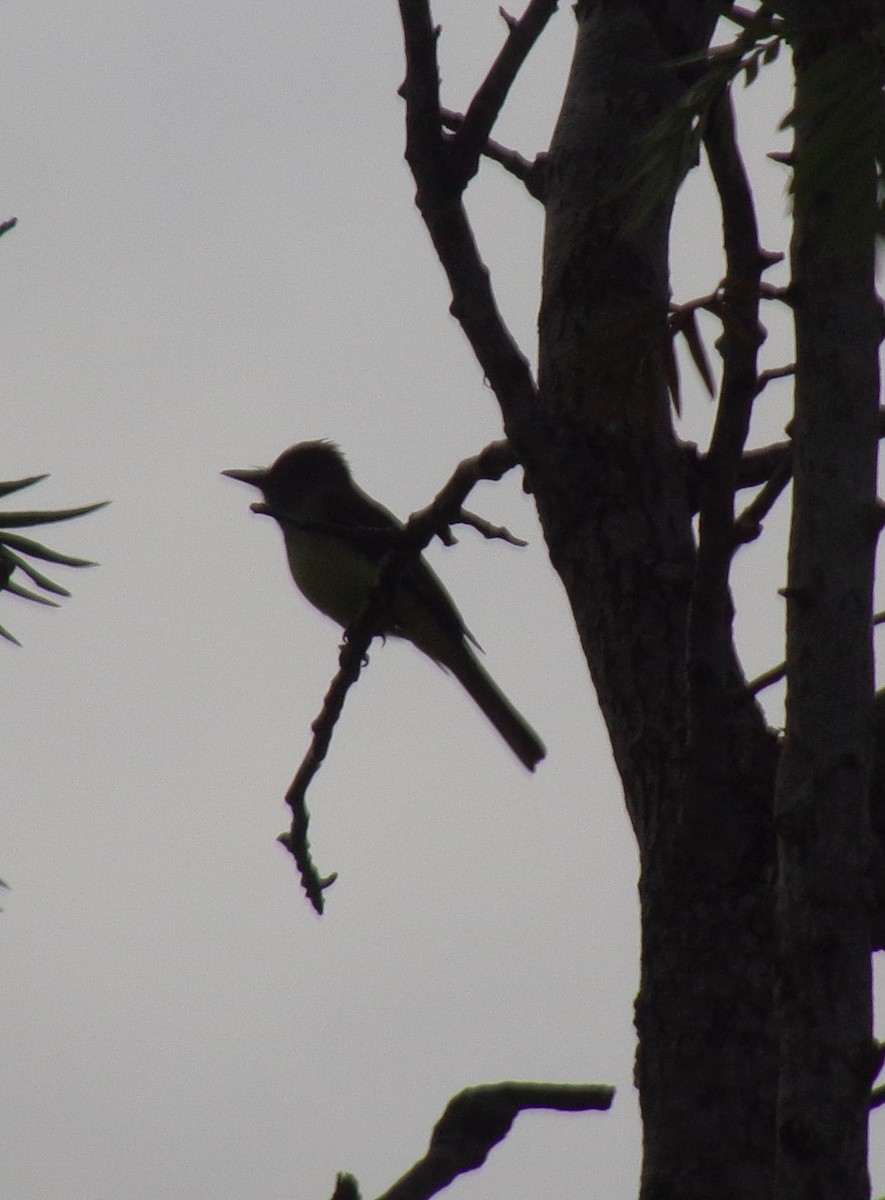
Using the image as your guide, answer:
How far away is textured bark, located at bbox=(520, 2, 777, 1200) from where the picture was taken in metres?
2.78

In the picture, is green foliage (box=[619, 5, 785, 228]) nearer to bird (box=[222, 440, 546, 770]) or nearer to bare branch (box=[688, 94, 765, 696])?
bare branch (box=[688, 94, 765, 696])

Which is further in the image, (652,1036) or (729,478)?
(652,1036)

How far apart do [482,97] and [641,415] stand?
1107 millimetres

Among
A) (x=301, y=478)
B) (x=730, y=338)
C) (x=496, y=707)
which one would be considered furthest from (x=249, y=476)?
(x=730, y=338)

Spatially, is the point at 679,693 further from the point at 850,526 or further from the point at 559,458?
the point at 850,526

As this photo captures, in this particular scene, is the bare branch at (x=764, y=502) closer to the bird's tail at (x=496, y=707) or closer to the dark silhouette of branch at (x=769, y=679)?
the dark silhouette of branch at (x=769, y=679)

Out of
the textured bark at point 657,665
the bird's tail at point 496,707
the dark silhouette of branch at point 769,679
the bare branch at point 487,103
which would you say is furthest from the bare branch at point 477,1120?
the bird's tail at point 496,707

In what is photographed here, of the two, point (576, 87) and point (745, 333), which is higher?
point (576, 87)

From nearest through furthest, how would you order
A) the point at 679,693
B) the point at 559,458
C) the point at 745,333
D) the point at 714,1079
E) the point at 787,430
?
the point at 745,333 → the point at 787,430 → the point at 714,1079 → the point at 679,693 → the point at 559,458

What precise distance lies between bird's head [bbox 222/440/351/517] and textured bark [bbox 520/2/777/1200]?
542cm

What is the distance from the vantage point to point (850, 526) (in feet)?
7.93

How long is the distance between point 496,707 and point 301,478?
7.13 ft

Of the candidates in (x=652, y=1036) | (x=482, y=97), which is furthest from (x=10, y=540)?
(x=652, y=1036)

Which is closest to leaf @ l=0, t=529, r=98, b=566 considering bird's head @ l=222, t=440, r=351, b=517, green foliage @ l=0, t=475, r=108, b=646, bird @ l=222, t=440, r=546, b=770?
green foliage @ l=0, t=475, r=108, b=646
